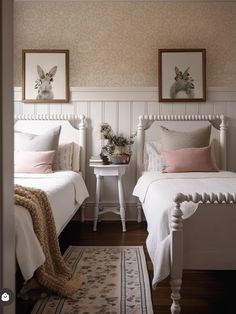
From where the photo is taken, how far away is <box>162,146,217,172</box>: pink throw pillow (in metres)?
3.23

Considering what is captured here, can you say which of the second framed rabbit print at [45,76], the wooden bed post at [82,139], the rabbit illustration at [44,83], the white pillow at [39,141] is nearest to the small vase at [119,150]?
the wooden bed post at [82,139]

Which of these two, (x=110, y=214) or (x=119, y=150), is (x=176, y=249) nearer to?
(x=119, y=150)

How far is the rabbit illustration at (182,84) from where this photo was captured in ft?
12.5

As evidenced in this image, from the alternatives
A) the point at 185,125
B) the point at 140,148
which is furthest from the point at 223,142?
the point at 140,148

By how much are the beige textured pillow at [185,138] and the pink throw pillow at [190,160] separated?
0.15 metres

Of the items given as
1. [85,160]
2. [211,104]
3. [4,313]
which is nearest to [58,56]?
[85,160]

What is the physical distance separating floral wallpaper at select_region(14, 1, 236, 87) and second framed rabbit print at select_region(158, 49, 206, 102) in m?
0.09

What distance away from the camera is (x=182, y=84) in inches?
151

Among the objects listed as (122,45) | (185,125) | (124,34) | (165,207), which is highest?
(124,34)

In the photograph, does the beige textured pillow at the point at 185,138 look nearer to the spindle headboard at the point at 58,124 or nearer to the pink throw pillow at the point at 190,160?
the pink throw pillow at the point at 190,160

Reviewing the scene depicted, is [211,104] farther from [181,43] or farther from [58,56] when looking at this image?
[58,56]

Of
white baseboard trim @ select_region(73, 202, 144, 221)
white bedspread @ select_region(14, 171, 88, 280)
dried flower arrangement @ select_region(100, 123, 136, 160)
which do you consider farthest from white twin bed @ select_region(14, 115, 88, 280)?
white baseboard trim @ select_region(73, 202, 144, 221)

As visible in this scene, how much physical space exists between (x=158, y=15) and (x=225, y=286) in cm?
306

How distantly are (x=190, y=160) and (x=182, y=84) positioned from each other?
107 centimetres
